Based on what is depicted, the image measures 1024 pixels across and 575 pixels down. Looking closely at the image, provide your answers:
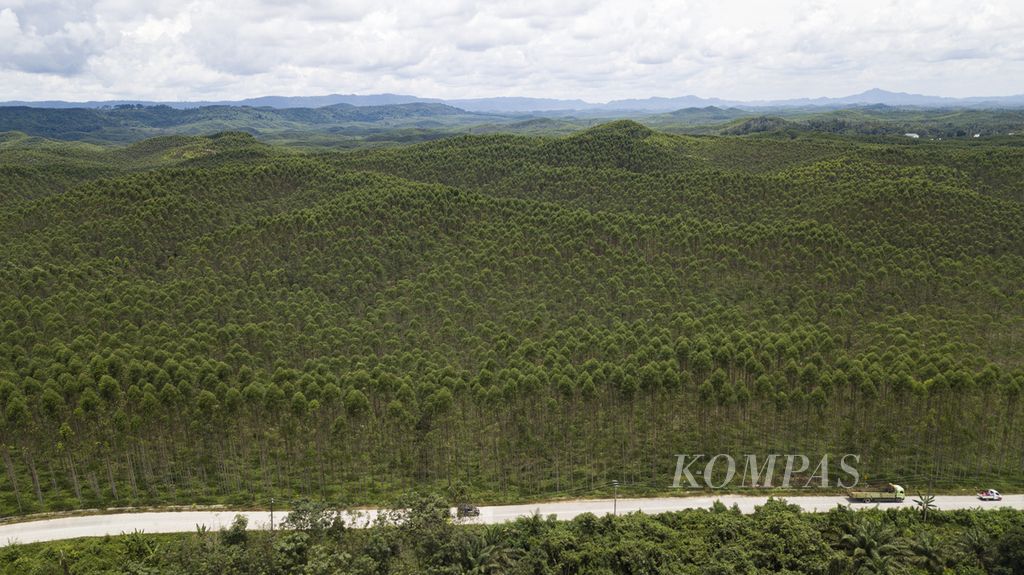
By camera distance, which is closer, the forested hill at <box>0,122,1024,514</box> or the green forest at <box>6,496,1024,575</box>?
the green forest at <box>6,496,1024,575</box>

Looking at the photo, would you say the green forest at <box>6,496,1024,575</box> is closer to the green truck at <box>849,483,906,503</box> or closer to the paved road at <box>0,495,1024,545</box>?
the paved road at <box>0,495,1024,545</box>

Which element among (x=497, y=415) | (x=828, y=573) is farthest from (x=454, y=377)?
(x=828, y=573)

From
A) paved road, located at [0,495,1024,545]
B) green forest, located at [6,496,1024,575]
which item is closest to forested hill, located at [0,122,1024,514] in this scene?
paved road, located at [0,495,1024,545]

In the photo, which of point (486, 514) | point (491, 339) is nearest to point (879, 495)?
point (486, 514)

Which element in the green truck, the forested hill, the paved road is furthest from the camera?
the forested hill

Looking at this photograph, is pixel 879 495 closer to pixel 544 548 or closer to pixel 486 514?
pixel 544 548

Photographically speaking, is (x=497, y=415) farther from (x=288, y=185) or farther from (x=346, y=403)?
(x=288, y=185)
